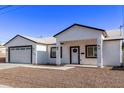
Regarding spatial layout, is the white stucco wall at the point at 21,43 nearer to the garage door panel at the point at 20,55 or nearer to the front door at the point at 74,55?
the garage door panel at the point at 20,55

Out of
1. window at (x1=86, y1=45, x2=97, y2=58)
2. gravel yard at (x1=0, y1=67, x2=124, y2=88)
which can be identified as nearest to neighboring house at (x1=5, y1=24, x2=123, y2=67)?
window at (x1=86, y1=45, x2=97, y2=58)

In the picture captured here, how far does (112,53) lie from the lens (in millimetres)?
16391

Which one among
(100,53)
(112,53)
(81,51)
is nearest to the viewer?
(100,53)

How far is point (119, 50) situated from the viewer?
1602 cm

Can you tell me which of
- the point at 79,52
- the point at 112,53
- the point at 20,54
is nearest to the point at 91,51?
the point at 79,52

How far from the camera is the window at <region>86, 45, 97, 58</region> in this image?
17.9 metres

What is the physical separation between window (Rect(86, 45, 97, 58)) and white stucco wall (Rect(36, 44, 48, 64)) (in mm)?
5847

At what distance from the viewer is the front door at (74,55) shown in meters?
19.1

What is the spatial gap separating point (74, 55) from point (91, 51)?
2.22 m

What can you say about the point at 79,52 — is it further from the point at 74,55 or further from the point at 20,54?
the point at 20,54

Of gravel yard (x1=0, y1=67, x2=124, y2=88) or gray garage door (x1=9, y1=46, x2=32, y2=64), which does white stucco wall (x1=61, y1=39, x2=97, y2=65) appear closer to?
gray garage door (x1=9, y1=46, x2=32, y2=64)
